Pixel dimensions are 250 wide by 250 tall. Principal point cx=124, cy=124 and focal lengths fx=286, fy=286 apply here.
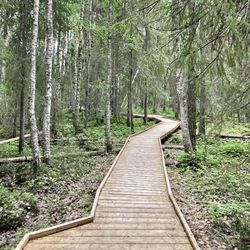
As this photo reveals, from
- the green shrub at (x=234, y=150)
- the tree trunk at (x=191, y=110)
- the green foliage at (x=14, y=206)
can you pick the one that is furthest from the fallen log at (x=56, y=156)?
the green shrub at (x=234, y=150)

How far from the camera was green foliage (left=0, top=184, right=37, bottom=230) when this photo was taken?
265 inches

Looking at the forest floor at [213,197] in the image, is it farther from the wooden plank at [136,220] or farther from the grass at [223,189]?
the wooden plank at [136,220]

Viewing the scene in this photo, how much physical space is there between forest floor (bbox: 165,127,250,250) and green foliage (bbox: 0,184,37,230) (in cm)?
393

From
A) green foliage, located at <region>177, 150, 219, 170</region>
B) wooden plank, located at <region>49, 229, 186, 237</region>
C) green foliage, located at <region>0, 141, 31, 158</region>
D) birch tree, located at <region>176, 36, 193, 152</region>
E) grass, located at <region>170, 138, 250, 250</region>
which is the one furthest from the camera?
green foliage, located at <region>0, 141, 31, 158</region>

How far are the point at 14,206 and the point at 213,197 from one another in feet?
17.5

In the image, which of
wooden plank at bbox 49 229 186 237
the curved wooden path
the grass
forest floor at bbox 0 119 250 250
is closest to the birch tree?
the grass

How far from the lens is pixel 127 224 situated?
18.4 feet

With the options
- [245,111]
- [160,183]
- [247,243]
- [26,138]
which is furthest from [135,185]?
[26,138]

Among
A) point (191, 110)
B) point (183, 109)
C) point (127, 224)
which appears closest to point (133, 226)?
point (127, 224)

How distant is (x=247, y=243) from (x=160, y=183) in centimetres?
346

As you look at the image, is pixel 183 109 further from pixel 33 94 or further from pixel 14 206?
pixel 14 206

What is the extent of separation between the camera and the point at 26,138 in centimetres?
1880

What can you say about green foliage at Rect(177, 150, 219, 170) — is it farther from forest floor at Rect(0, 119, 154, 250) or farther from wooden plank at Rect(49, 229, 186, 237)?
wooden plank at Rect(49, 229, 186, 237)

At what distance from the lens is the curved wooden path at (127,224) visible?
4.81 metres
